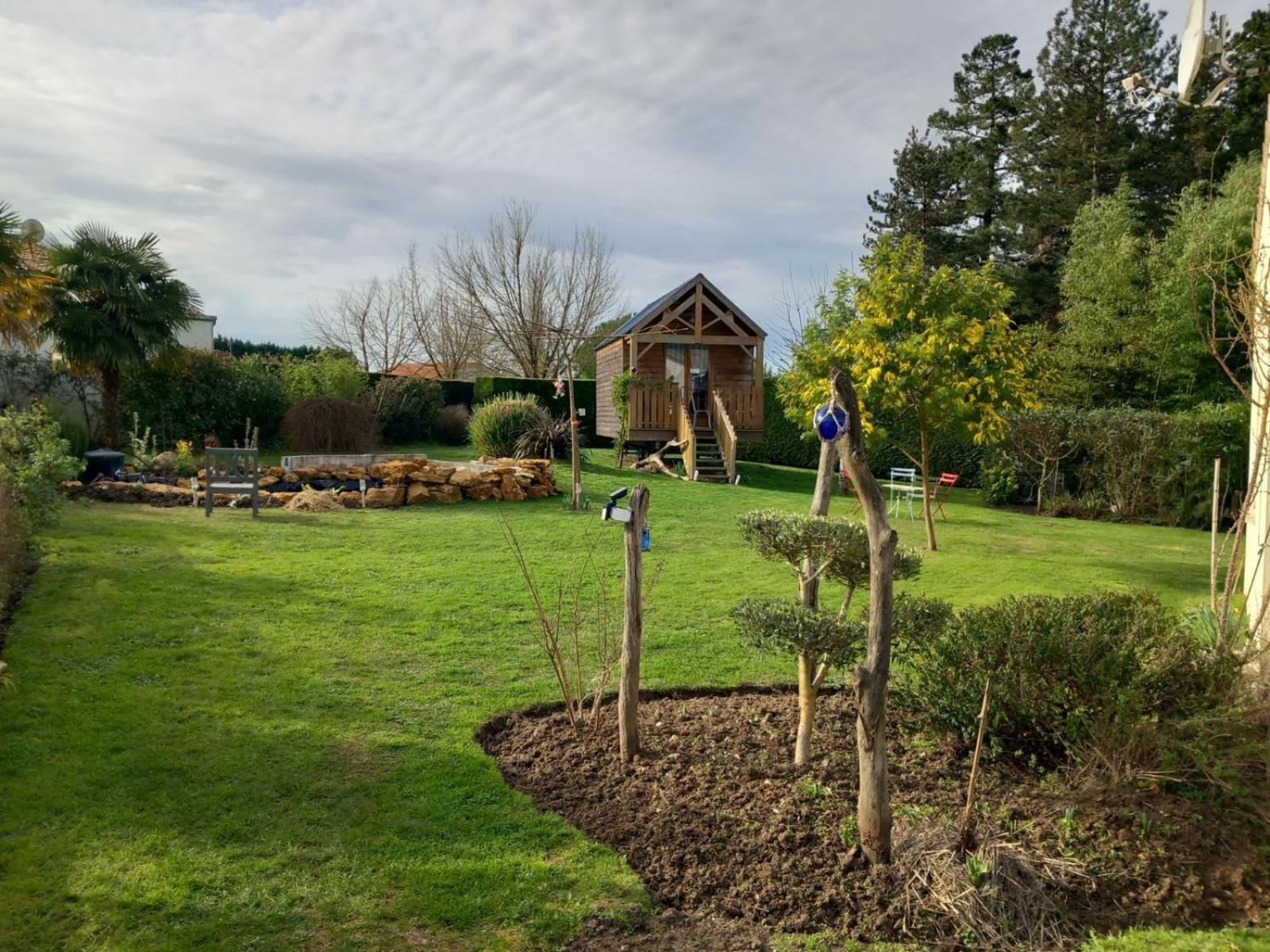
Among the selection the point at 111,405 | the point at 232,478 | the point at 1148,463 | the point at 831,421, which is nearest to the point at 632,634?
the point at 831,421

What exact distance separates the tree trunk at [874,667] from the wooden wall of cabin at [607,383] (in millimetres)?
18913

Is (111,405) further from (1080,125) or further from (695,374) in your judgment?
(1080,125)

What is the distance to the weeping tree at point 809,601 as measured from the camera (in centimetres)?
377

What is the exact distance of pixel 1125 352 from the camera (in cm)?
2208

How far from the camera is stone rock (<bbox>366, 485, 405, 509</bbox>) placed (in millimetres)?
13562

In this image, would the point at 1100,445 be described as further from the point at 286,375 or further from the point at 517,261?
the point at 517,261

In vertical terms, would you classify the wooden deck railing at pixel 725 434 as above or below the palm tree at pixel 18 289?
below

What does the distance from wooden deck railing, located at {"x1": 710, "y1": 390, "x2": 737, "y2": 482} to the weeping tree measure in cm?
1408

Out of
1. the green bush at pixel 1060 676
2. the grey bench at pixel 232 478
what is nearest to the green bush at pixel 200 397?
the grey bench at pixel 232 478

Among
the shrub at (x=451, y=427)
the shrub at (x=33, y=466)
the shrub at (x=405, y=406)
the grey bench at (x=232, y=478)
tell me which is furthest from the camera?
the shrub at (x=451, y=427)

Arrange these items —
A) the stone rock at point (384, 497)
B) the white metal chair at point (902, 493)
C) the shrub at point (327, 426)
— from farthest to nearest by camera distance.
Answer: the shrub at point (327, 426) → the white metal chair at point (902, 493) → the stone rock at point (384, 497)

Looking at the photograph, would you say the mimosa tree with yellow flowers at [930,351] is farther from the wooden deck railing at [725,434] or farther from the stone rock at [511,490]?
the wooden deck railing at [725,434]

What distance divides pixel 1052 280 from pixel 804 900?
29.1 metres

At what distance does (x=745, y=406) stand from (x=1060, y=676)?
17.0 metres
